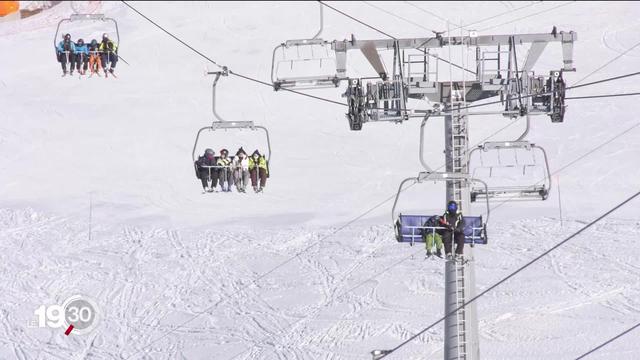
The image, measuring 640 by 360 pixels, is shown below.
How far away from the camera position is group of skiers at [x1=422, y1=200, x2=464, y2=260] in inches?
1030

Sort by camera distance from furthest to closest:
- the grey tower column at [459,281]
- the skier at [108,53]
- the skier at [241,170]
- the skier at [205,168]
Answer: the skier at [108,53] < the skier at [241,170] < the skier at [205,168] < the grey tower column at [459,281]

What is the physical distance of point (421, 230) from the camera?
26422 mm

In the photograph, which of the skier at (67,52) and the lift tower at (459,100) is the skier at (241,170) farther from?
the skier at (67,52)

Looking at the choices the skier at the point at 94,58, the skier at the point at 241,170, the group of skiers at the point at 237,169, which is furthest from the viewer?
the skier at the point at 94,58

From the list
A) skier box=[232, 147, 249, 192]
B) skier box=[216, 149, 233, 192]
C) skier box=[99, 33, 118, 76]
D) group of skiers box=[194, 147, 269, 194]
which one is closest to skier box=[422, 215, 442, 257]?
group of skiers box=[194, 147, 269, 194]

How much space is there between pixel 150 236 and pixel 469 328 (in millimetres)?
16271

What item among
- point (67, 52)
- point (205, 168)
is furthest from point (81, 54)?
point (205, 168)

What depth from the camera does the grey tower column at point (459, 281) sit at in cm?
2791

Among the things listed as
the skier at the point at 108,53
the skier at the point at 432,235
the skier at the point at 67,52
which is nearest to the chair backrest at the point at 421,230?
the skier at the point at 432,235

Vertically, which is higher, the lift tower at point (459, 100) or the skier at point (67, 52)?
the skier at point (67, 52)

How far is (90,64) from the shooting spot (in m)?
33.5

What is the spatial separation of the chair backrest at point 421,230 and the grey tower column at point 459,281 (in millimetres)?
1431

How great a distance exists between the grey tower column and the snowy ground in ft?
24.0

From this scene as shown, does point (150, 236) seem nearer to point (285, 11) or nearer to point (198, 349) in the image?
point (198, 349)
